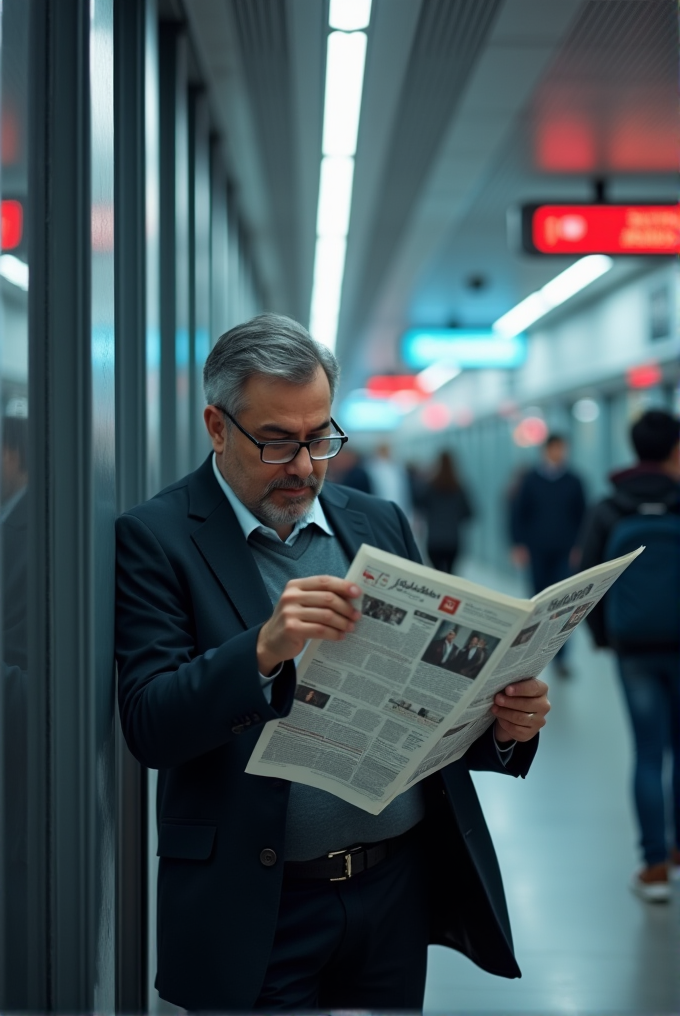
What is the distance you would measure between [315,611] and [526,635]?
1.03 feet

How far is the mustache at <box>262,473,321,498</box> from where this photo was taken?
1.75 meters

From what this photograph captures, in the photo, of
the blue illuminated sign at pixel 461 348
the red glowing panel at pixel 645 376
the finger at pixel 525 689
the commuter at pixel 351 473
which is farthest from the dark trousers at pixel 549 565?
the finger at pixel 525 689

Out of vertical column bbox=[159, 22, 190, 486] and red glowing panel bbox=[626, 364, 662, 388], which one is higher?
red glowing panel bbox=[626, 364, 662, 388]

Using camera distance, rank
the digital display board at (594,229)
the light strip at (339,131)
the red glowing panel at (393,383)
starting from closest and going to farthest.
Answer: the light strip at (339,131) → the digital display board at (594,229) → the red glowing panel at (393,383)

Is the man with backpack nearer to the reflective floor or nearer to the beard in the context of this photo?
the reflective floor

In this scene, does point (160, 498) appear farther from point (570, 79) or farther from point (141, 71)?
point (570, 79)

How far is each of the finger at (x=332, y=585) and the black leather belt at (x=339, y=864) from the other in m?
0.61

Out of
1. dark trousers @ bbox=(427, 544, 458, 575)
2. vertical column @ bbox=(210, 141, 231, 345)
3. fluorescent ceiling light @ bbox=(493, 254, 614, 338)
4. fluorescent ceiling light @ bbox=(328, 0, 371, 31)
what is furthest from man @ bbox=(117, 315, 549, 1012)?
dark trousers @ bbox=(427, 544, 458, 575)

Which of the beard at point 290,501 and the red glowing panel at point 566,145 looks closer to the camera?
the beard at point 290,501

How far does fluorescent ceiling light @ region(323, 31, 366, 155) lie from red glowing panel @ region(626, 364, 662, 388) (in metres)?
5.54

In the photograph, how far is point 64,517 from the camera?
1.59m

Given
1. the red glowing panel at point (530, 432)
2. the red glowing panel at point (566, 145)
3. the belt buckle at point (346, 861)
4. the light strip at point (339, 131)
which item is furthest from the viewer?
the red glowing panel at point (530, 432)

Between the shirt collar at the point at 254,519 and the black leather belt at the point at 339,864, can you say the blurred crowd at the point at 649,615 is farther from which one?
the black leather belt at the point at 339,864

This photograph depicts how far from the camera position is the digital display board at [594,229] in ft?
19.0
